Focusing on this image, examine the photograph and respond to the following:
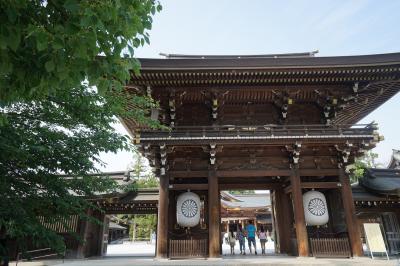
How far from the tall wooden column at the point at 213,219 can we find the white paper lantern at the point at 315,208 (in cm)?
343

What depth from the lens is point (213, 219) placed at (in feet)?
32.1

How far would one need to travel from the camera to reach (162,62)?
32.3ft

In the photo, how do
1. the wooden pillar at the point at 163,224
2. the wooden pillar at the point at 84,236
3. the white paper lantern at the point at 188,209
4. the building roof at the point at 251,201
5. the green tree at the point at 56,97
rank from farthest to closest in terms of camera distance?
1. the building roof at the point at 251,201
2. the wooden pillar at the point at 84,236
3. the white paper lantern at the point at 188,209
4. the wooden pillar at the point at 163,224
5. the green tree at the point at 56,97

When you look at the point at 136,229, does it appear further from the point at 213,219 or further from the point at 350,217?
the point at 350,217

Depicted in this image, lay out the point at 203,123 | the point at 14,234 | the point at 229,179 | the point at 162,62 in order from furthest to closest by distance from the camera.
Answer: the point at 229,179 < the point at 203,123 < the point at 162,62 < the point at 14,234

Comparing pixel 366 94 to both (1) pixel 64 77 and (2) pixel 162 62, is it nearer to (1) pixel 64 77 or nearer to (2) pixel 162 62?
(2) pixel 162 62

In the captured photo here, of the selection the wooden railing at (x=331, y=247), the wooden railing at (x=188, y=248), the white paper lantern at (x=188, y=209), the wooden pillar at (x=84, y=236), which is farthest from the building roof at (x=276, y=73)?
the wooden pillar at (x=84, y=236)

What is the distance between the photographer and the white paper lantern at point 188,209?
10352 mm

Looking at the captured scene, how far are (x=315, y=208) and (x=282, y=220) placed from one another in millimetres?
1999

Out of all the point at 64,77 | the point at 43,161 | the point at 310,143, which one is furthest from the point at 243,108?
the point at 64,77

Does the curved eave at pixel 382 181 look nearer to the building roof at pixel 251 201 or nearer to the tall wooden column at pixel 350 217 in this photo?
the tall wooden column at pixel 350 217

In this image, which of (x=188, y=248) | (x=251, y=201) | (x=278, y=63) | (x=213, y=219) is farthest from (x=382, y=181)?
(x=251, y=201)

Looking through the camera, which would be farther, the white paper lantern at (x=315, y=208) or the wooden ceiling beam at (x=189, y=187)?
the wooden ceiling beam at (x=189, y=187)

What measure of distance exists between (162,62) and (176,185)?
457cm
